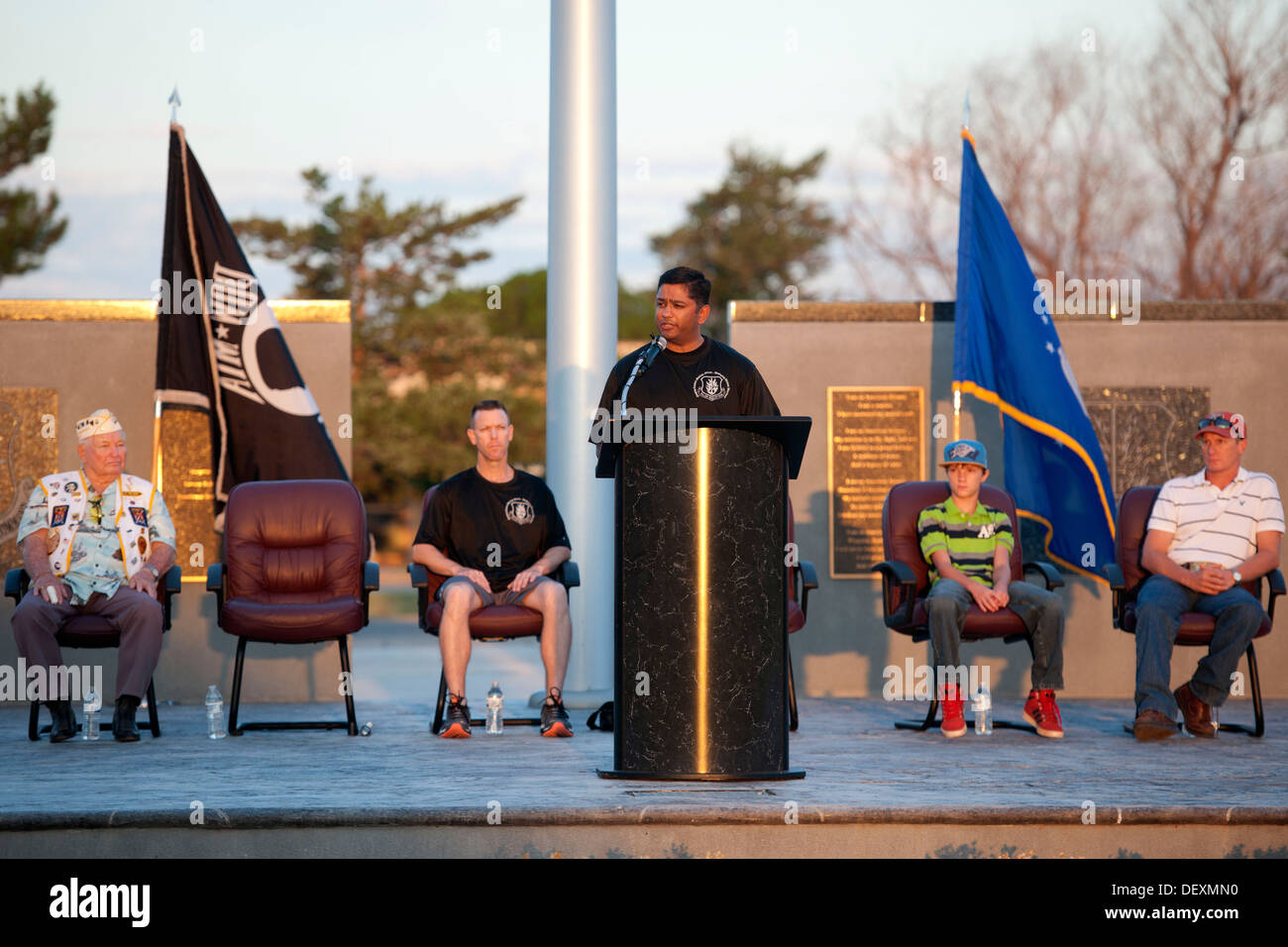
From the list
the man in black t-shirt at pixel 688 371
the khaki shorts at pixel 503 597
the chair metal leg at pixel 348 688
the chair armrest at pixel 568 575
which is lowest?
the chair metal leg at pixel 348 688

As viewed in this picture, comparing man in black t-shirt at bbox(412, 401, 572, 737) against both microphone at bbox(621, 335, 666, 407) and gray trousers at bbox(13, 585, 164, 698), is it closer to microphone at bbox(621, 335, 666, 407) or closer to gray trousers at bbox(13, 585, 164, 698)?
gray trousers at bbox(13, 585, 164, 698)

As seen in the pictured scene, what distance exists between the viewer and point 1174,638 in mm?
6562

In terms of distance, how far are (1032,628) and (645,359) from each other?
247 centimetres

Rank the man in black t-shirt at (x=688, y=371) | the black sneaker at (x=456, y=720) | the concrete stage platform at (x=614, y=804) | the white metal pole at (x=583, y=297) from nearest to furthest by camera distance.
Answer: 1. the concrete stage platform at (x=614, y=804)
2. the man in black t-shirt at (x=688, y=371)
3. the black sneaker at (x=456, y=720)
4. the white metal pole at (x=583, y=297)

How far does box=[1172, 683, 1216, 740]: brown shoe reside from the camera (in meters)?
6.46

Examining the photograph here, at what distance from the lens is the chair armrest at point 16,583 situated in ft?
21.1

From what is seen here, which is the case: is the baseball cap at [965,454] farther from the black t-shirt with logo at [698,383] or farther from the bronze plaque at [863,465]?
the black t-shirt with logo at [698,383]

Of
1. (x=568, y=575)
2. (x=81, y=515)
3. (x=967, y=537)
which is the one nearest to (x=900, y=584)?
(x=967, y=537)

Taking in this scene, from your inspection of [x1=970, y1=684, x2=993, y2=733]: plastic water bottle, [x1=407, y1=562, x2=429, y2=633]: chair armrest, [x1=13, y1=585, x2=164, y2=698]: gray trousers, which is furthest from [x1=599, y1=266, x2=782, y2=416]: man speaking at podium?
[x1=13, y1=585, x2=164, y2=698]: gray trousers

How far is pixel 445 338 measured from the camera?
92.1 feet

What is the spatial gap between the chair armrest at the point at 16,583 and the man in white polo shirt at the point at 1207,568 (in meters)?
4.68

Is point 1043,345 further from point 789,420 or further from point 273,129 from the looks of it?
point 273,129

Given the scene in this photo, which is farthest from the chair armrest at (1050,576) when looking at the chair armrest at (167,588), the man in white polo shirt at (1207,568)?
the chair armrest at (167,588)

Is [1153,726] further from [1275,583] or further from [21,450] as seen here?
[21,450]
